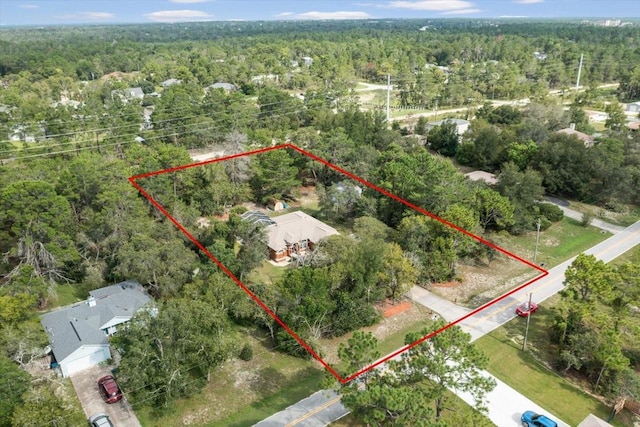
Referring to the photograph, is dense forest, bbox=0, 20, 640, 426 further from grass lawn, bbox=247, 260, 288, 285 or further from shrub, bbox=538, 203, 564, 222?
grass lawn, bbox=247, 260, 288, 285

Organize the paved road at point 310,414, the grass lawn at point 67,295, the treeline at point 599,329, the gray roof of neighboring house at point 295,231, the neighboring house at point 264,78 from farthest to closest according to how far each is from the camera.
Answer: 1. the neighboring house at point 264,78
2. the gray roof of neighboring house at point 295,231
3. the grass lawn at point 67,295
4. the treeline at point 599,329
5. the paved road at point 310,414

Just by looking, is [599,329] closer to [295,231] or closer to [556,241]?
[556,241]

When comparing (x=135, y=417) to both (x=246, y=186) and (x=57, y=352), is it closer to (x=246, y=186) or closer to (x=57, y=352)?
(x=57, y=352)

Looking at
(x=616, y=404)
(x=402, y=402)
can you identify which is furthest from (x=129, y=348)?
(x=616, y=404)

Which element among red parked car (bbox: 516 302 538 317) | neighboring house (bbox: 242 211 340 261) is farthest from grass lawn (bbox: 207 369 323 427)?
red parked car (bbox: 516 302 538 317)

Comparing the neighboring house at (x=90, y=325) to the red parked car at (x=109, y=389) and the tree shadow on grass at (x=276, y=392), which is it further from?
the tree shadow on grass at (x=276, y=392)

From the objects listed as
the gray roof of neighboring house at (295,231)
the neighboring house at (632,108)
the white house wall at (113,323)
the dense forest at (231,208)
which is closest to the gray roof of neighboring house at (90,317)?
the white house wall at (113,323)
